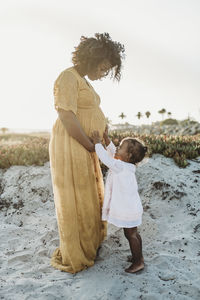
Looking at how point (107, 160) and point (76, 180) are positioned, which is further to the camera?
point (76, 180)

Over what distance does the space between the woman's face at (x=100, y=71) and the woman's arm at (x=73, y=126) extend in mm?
582

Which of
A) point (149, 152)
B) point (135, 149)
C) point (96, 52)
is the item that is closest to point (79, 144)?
point (135, 149)

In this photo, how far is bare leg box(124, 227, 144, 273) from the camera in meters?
3.23

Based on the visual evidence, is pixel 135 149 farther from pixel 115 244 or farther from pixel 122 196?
pixel 115 244

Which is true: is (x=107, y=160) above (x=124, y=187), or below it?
above

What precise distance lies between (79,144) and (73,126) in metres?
0.26

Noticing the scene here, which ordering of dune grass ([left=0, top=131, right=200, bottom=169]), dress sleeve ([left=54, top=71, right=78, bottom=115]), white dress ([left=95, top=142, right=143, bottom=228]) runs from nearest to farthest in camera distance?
1. dress sleeve ([left=54, top=71, right=78, bottom=115])
2. white dress ([left=95, top=142, right=143, bottom=228])
3. dune grass ([left=0, top=131, right=200, bottom=169])

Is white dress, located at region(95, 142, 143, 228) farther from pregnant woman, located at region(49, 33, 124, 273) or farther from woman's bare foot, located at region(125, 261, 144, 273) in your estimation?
woman's bare foot, located at region(125, 261, 144, 273)

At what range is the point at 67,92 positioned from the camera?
3.01 m

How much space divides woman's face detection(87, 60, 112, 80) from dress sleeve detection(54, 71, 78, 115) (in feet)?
0.92

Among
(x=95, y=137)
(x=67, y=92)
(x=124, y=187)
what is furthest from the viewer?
(x=95, y=137)

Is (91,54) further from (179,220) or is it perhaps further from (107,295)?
(179,220)

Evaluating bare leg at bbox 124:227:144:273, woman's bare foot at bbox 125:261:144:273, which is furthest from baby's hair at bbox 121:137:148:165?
woman's bare foot at bbox 125:261:144:273

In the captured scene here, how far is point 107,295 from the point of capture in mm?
2887
